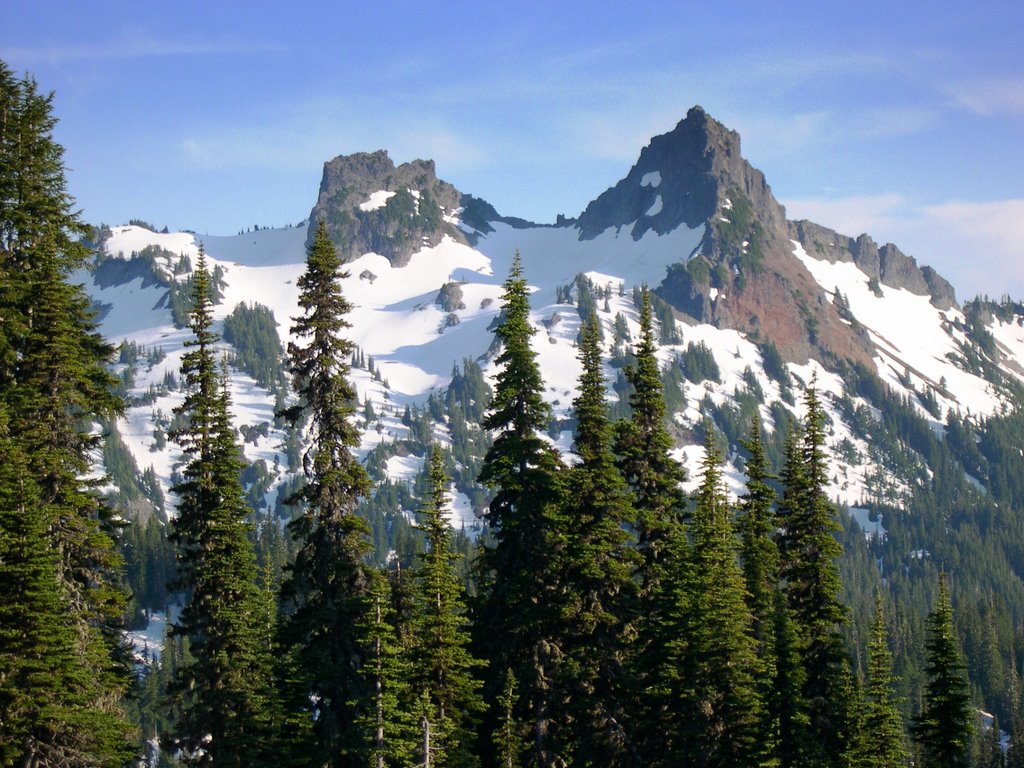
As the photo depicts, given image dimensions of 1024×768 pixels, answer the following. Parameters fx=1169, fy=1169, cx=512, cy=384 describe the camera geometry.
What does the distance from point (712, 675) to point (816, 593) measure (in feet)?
27.5

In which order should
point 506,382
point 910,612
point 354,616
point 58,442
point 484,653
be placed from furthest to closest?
point 910,612
point 484,653
point 506,382
point 354,616
point 58,442

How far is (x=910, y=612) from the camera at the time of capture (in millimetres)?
186875

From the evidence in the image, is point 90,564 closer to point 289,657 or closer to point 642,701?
point 289,657

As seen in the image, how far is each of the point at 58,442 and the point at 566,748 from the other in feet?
70.7

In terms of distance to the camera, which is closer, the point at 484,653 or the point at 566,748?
the point at 566,748

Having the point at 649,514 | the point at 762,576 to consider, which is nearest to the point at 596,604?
the point at 649,514

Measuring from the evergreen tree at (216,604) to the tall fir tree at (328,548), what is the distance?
2.15 meters

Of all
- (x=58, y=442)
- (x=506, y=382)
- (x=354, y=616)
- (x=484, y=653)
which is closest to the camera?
(x=58, y=442)

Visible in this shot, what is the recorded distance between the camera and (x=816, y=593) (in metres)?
50.7

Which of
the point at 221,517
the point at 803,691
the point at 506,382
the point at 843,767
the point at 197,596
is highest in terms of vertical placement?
the point at 506,382

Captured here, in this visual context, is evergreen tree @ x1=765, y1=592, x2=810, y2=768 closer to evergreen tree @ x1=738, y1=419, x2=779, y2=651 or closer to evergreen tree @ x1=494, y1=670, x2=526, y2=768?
evergreen tree @ x1=738, y1=419, x2=779, y2=651

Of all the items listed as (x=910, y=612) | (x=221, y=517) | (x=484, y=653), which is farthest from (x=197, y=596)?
(x=910, y=612)

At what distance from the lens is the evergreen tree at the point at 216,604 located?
4284cm

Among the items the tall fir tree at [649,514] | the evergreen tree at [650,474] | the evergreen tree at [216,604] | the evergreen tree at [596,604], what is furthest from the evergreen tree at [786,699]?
the evergreen tree at [216,604]
